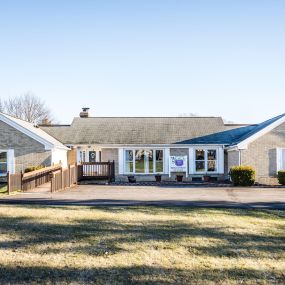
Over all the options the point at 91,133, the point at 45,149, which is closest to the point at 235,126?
the point at 91,133

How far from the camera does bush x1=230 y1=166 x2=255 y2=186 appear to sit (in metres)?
24.4

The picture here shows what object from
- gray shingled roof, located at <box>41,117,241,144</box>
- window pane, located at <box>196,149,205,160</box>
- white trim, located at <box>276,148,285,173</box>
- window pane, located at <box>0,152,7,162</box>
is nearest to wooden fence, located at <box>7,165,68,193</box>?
window pane, located at <box>0,152,7,162</box>

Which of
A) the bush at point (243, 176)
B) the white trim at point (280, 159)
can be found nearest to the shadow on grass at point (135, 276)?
the bush at point (243, 176)

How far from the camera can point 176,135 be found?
1228 inches

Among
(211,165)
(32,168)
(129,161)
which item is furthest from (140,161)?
(32,168)

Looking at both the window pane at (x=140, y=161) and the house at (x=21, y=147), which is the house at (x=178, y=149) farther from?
the house at (x=21, y=147)

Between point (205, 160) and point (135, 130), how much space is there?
688 cm

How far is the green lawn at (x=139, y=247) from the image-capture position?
6266 millimetres

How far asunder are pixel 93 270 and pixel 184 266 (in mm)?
1659

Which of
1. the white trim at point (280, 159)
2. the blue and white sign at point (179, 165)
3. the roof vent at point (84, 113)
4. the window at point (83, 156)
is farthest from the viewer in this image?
the roof vent at point (84, 113)

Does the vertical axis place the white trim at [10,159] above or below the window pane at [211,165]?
above

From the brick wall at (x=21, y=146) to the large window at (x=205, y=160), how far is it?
12.4 meters

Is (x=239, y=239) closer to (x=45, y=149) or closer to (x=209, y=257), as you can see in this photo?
(x=209, y=257)

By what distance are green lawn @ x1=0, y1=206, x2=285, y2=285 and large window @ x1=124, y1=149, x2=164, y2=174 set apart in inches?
714
